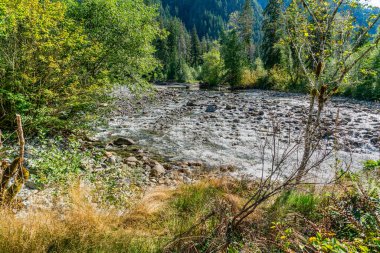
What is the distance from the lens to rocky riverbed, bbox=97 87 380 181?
1002 cm

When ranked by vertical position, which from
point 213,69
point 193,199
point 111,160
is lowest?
point 111,160

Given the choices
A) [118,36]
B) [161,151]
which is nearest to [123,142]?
[161,151]

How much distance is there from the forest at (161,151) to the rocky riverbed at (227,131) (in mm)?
111

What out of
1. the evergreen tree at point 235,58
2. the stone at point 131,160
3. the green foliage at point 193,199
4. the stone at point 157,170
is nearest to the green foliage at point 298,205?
the green foliage at point 193,199

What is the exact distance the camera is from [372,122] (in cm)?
1430

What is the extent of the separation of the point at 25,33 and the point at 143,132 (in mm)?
7079

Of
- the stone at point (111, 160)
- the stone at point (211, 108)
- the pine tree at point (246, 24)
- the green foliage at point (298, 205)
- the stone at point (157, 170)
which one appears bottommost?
the stone at point (157, 170)

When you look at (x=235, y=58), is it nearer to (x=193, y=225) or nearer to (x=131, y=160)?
(x=131, y=160)

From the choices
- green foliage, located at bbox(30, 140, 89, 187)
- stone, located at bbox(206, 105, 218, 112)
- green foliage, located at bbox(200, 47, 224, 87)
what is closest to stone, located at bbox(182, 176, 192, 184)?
green foliage, located at bbox(30, 140, 89, 187)

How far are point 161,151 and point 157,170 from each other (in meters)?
2.38

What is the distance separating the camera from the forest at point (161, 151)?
314 centimetres

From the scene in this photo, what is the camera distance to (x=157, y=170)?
8266 millimetres

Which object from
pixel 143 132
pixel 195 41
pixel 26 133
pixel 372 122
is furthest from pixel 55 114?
pixel 195 41

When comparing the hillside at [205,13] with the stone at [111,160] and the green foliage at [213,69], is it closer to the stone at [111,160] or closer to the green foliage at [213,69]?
the green foliage at [213,69]
